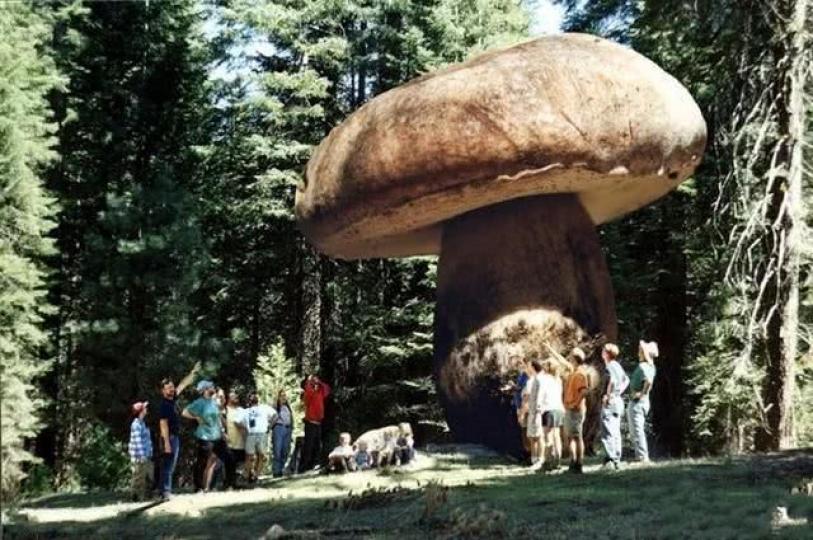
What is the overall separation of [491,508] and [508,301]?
4943 millimetres

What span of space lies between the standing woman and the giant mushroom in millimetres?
2403

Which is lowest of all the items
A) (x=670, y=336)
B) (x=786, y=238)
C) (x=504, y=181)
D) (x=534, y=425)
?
(x=534, y=425)

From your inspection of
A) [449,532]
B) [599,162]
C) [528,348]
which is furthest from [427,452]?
[449,532]

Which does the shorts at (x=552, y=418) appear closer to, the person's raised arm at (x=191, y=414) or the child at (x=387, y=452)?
the child at (x=387, y=452)

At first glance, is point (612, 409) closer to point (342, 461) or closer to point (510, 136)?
point (510, 136)

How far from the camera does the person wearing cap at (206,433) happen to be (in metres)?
10.5

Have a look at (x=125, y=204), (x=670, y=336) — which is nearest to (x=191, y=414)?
(x=125, y=204)

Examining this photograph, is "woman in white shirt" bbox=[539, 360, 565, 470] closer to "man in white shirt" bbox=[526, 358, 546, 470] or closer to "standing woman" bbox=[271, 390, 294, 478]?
"man in white shirt" bbox=[526, 358, 546, 470]

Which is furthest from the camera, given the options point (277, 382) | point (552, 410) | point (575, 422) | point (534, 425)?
point (277, 382)

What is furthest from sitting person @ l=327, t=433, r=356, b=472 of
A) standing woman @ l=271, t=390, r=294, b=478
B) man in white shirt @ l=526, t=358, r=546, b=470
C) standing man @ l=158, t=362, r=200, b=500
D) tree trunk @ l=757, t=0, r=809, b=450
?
tree trunk @ l=757, t=0, r=809, b=450

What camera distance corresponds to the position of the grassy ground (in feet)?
21.6

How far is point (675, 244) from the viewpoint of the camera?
1812 cm

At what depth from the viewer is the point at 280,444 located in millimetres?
13992

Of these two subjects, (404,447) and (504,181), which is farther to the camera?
(404,447)
